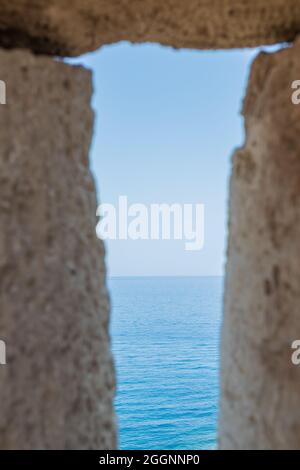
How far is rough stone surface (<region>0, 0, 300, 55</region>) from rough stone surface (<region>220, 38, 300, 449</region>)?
4.5 inches

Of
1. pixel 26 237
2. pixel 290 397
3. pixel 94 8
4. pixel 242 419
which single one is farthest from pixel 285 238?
pixel 94 8

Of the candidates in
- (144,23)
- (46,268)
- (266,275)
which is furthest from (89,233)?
(144,23)

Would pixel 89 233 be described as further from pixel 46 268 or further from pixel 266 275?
pixel 266 275

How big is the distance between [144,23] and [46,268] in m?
0.71

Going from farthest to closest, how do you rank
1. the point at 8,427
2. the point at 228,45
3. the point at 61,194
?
1. the point at 228,45
2. the point at 61,194
3. the point at 8,427

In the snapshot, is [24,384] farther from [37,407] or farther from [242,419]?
[242,419]

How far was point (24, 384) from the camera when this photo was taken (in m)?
1.15

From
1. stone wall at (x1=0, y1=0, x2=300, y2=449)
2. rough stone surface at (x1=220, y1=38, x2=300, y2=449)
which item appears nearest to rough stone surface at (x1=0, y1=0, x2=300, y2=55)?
stone wall at (x1=0, y1=0, x2=300, y2=449)

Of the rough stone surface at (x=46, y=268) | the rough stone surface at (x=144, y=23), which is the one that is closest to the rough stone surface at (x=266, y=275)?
the rough stone surface at (x=144, y=23)

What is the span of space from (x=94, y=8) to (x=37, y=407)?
3.28 feet

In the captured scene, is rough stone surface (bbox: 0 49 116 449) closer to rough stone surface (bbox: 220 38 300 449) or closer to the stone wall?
the stone wall

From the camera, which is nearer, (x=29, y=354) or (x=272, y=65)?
(x=29, y=354)

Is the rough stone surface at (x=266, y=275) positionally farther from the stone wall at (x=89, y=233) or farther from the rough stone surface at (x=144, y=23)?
the rough stone surface at (x=144, y=23)

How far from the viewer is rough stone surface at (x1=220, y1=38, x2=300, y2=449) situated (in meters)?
1.18
